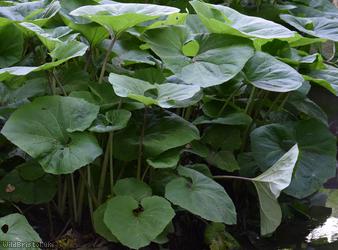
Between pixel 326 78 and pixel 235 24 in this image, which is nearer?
pixel 235 24

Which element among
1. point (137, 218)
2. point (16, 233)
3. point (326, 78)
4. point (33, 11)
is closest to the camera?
point (16, 233)

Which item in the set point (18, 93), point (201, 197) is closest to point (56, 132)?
point (18, 93)

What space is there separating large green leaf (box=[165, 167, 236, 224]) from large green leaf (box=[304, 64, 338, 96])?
1.52ft

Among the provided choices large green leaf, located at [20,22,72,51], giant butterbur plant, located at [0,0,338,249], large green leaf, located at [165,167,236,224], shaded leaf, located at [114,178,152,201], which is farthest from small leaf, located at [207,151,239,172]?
large green leaf, located at [20,22,72,51]

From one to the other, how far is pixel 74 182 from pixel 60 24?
49cm

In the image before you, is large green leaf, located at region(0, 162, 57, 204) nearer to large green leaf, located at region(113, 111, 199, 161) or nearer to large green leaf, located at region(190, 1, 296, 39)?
large green leaf, located at region(113, 111, 199, 161)

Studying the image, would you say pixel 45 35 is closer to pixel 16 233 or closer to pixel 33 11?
pixel 33 11

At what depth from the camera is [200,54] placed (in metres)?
1.40

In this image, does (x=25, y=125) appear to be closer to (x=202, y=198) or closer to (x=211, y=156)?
(x=202, y=198)

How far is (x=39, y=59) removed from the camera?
1.52m

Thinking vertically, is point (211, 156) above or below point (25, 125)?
below

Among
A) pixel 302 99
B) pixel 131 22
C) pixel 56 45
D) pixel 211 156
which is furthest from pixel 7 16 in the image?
pixel 302 99

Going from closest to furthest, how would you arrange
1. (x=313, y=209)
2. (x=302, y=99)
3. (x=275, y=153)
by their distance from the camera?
(x=275, y=153) → (x=302, y=99) → (x=313, y=209)

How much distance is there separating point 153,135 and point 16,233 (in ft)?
1.44
